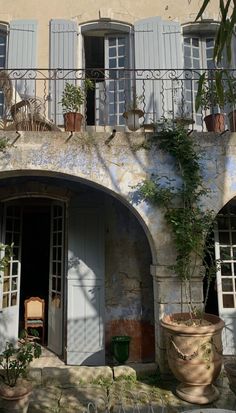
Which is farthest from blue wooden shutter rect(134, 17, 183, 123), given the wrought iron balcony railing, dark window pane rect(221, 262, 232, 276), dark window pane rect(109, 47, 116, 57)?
dark window pane rect(221, 262, 232, 276)

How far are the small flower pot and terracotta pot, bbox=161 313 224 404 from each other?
4.12ft

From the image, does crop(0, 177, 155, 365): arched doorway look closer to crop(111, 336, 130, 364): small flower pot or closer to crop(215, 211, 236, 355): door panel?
crop(111, 336, 130, 364): small flower pot

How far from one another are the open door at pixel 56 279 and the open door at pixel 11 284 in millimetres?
588

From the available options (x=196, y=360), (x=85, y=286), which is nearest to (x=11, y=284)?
(x=85, y=286)

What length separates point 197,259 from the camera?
4.96m

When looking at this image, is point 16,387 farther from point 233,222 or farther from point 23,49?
point 23,49

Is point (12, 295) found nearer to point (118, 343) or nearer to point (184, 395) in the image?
point (118, 343)

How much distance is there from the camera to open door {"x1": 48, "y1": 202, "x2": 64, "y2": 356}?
19.9 ft

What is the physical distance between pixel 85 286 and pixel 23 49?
15.9ft

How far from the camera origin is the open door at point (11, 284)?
5.93 metres

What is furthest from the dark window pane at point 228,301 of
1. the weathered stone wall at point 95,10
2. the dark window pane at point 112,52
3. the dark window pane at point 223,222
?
the weathered stone wall at point 95,10

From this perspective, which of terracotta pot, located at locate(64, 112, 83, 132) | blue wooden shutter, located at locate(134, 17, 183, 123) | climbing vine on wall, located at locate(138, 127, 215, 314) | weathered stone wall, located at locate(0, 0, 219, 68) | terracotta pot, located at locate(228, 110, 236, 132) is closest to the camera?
climbing vine on wall, located at locate(138, 127, 215, 314)

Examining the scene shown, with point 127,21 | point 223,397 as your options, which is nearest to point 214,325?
point 223,397

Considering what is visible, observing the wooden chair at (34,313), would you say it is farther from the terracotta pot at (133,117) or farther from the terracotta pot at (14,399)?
the terracotta pot at (133,117)
